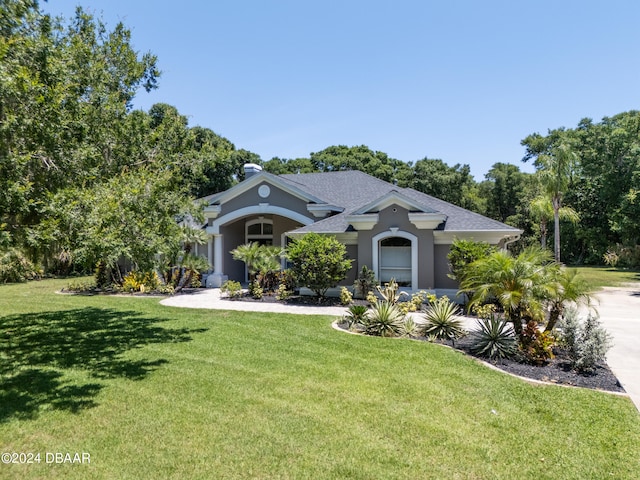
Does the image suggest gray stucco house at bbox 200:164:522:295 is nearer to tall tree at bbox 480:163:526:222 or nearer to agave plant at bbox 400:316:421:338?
agave plant at bbox 400:316:421:338

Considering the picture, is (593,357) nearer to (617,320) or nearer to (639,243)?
(617,320)

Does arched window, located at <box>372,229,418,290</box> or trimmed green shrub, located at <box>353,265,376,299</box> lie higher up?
arched window, located at <box>372,229,418,290</box>

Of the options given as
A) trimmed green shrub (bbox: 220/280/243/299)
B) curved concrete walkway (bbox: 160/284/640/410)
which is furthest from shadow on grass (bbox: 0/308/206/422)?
trimmed green shrub (bbox: 220/280/243/299)

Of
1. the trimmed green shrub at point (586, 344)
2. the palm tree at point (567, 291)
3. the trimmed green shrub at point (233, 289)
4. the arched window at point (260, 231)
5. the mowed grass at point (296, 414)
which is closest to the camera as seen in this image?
the mowed grass at point (296, 414)

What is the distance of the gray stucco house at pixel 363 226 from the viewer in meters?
16.0

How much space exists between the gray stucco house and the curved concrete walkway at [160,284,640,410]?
3058mm

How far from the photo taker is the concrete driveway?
7.14 m

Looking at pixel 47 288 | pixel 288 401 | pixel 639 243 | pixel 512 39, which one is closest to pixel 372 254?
pixel 512 39

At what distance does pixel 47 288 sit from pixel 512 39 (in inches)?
1008

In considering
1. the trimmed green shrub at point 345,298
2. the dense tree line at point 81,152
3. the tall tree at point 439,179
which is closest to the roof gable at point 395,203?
the trimmed green shrub at point 345,298

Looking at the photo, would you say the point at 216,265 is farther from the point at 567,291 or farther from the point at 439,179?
the point at 439,179

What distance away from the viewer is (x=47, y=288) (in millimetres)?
21484

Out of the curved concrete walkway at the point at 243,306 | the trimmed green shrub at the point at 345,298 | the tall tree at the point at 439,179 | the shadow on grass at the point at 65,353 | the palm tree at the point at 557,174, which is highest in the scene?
the tall tree at the point at 439,179

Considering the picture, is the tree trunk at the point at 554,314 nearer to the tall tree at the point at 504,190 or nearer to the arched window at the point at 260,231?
the arched window at the point at 260,231
